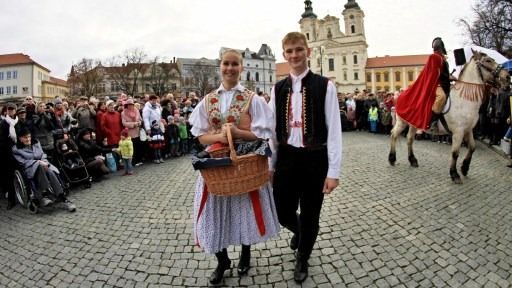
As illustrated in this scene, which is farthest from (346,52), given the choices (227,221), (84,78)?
(227,221)

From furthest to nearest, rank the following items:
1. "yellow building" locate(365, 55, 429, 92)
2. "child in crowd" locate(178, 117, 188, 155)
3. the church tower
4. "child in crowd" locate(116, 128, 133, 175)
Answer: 1. "yellow building" locate(365, 55, 429, 92)
2. the church tower
3. "child in crowd" locate(178, 117, 188, 155)
4. "child in crowd" locate(116, 128, 133, 175)

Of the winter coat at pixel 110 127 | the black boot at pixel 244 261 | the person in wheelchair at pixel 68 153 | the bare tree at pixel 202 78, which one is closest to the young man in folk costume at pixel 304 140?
the black boot at pixel 244 261

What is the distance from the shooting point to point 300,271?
3057mm

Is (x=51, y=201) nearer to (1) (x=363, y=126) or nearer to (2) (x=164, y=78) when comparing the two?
(1) (x=363, y=126)

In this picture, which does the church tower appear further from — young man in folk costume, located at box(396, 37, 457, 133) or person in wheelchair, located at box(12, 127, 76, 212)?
person in wheelchair, located at box(12, 127, 76, 212)

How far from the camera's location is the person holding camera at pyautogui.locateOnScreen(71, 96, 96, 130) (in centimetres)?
866

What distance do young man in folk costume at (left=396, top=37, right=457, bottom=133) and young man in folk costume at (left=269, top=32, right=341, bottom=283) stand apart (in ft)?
14.8

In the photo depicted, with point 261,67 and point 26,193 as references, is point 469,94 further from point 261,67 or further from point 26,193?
point 261,67

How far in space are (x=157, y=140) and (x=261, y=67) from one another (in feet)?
300

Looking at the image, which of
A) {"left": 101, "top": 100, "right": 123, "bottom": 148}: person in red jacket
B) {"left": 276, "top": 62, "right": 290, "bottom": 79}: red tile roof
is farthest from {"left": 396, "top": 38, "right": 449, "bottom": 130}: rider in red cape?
{"left": 276, "top": 62, "right": 290, "bottom": 79}: red tile roof

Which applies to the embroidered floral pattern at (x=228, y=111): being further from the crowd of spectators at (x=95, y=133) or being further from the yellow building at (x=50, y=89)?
the yellow building at (x=50, y=89)

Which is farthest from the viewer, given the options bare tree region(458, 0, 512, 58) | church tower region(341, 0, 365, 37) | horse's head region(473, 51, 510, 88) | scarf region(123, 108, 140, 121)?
church tower region(341, 0, 365, 37)

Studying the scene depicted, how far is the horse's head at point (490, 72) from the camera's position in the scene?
6227 millimetres

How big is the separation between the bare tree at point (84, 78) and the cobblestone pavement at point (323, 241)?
49.7 m
